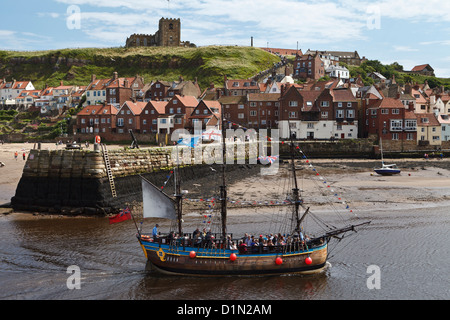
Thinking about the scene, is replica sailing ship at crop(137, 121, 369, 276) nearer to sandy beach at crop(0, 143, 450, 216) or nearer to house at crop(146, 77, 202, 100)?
sandy beach at crop(0, 143, 450, 216)

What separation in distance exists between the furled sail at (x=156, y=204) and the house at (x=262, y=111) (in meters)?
63.0

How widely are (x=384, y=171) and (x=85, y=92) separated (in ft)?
255

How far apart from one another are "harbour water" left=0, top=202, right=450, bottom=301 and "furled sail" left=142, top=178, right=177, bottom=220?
8.87 feet

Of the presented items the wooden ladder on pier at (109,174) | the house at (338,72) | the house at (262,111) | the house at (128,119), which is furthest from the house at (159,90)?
the wooden ladder on pier at (109,174)

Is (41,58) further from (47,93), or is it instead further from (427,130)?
(427,130)

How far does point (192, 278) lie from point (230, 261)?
2.18 metres

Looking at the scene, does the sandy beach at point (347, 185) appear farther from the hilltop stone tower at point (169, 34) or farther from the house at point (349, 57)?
the hilltop stone tower at point (169, 34)

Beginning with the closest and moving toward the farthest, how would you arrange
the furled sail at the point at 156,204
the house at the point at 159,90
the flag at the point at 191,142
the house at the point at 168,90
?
the furled sail at the point at 156,204 → the flag at the point at 191,142 → the house at the point at 168,90 → the house at the point at 159,90

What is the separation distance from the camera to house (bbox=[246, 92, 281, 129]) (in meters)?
87.5

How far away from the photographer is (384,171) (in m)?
57.6

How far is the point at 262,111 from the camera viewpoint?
287ft

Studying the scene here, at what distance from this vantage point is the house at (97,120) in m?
84.1

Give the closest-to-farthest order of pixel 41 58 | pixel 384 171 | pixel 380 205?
pixel 380 205 < pixel 384 171 < pixel 41 58
